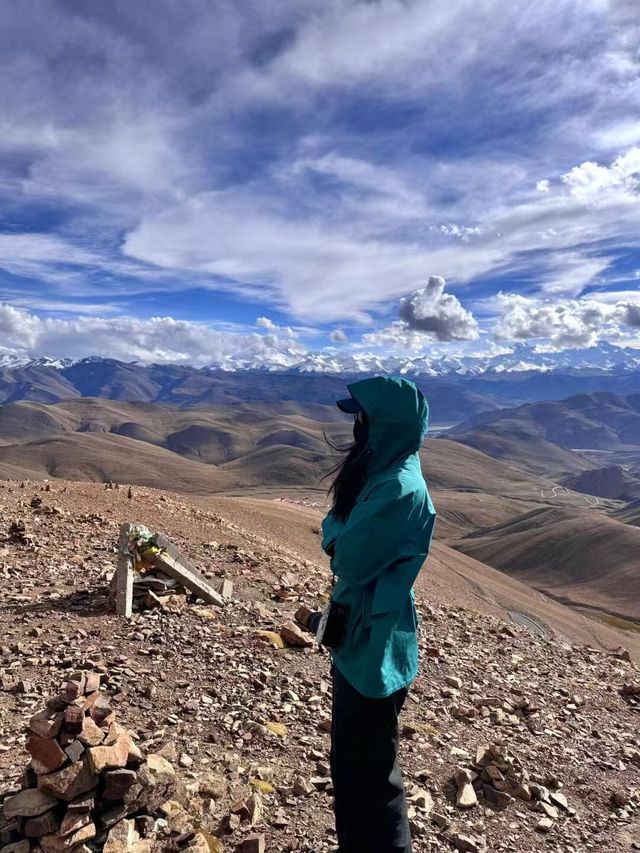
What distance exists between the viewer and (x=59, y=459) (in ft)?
646

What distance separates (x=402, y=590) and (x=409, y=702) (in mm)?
5505

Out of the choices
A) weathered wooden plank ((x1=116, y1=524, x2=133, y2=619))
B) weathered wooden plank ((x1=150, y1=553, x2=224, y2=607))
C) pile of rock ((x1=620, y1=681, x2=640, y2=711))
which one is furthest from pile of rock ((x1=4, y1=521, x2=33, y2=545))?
pile of rock ((x1=620, y1=681, x2=640, y2=711))

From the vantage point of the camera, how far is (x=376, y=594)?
374 cm

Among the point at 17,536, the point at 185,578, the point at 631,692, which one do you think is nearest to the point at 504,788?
the point at 631,692

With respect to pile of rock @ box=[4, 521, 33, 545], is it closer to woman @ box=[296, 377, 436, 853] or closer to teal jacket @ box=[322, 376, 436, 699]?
woman @ box=[296, 377, 436, 853]

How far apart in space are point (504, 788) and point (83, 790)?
4.47 metres

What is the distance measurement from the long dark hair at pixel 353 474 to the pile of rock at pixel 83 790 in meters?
2.61

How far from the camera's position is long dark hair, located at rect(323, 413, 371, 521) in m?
4.23

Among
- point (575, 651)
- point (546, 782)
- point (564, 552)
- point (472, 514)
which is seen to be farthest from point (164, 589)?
point (472, 514)

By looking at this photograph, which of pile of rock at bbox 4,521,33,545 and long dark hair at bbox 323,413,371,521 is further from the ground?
long dark hair at bbox 323,413,371,521

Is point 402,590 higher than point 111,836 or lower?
higher

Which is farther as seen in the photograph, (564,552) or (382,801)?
(564,552)

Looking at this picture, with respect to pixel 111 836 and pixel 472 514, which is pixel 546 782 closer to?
pixel 111 836

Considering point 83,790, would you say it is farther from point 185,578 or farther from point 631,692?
point 631,692
